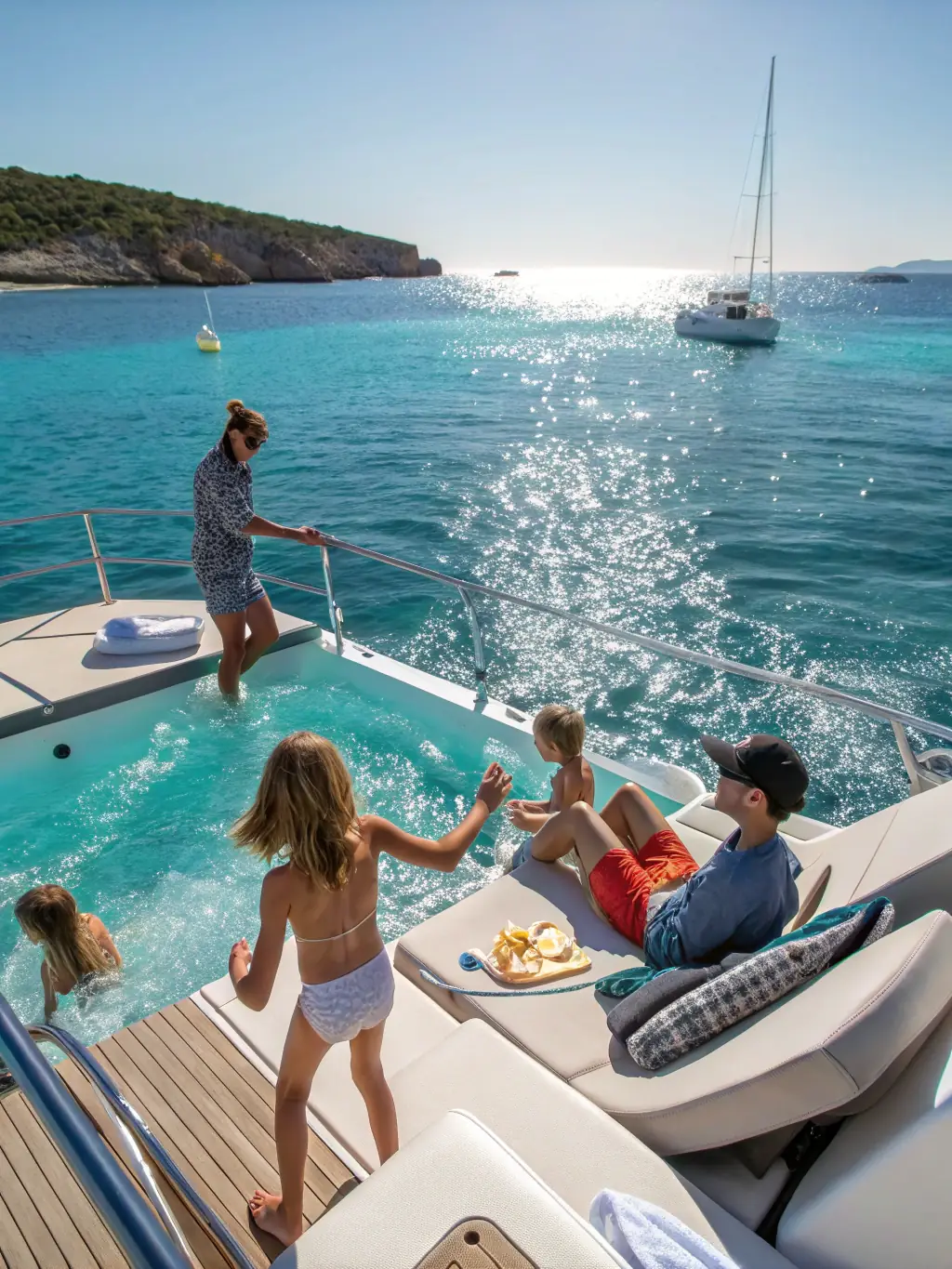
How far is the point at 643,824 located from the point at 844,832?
31.8 inches

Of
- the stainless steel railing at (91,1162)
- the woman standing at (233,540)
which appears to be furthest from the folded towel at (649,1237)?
the woman standing at (233,540)

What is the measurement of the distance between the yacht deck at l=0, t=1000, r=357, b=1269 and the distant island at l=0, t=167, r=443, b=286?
8596cm

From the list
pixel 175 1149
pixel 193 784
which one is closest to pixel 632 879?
pixel 175 1149

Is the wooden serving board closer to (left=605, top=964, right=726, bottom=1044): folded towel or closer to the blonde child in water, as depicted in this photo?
(left=605, top=964, right=726, bottom=1044): folded towel

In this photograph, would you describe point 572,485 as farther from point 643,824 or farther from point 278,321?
point 278,321

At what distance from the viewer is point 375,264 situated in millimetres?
135875

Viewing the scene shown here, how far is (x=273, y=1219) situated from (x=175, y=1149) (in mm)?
451

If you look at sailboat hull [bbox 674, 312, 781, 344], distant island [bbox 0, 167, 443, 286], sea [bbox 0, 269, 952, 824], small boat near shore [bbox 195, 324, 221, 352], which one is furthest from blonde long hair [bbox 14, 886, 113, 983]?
distant island [bbox 0, 167, 443, 286]

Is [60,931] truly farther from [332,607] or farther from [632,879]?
[332,607]

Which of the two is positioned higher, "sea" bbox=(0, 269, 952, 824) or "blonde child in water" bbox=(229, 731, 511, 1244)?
"blonde child in water" bbox=(229, 731, 511, 1244)

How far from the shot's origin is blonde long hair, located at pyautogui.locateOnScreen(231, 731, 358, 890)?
1898 mm

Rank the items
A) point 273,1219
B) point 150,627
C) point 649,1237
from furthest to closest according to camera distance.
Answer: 1. point 150,627
2. point 273,1219
3. point 649,1237

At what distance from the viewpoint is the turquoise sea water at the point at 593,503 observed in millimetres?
8484

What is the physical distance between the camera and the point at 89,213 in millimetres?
79000
